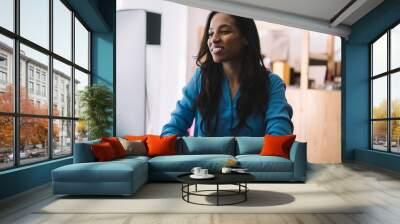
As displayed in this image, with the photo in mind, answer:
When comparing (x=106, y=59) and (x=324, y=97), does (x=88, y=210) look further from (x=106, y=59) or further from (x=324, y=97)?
(x=324, y=97)

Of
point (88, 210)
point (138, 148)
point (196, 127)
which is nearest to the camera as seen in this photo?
point (88, 210)

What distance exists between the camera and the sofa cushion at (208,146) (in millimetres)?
6707

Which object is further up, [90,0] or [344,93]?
[90,0]

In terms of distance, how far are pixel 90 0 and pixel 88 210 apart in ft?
13.4

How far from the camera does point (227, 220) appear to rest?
3.69 m

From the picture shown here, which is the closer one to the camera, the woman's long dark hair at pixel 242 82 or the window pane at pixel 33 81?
the window pane at pixel 33 81

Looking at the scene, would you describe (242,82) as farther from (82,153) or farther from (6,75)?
(6,75)

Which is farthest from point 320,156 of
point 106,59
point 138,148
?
point 106,59

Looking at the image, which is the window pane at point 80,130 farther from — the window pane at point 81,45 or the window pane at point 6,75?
the window pane at point 6,75

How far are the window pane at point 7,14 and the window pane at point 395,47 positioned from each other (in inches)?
275

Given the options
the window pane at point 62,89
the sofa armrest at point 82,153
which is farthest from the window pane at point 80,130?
the sofa armrest at point 82,153

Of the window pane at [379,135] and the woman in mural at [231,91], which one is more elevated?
the woman in mural at [231,91]

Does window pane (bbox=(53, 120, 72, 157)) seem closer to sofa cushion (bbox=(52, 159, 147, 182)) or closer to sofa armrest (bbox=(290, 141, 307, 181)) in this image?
sofa cushion (bbox=(52, 159, 147, 182))

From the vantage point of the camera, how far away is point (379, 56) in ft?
29.1
